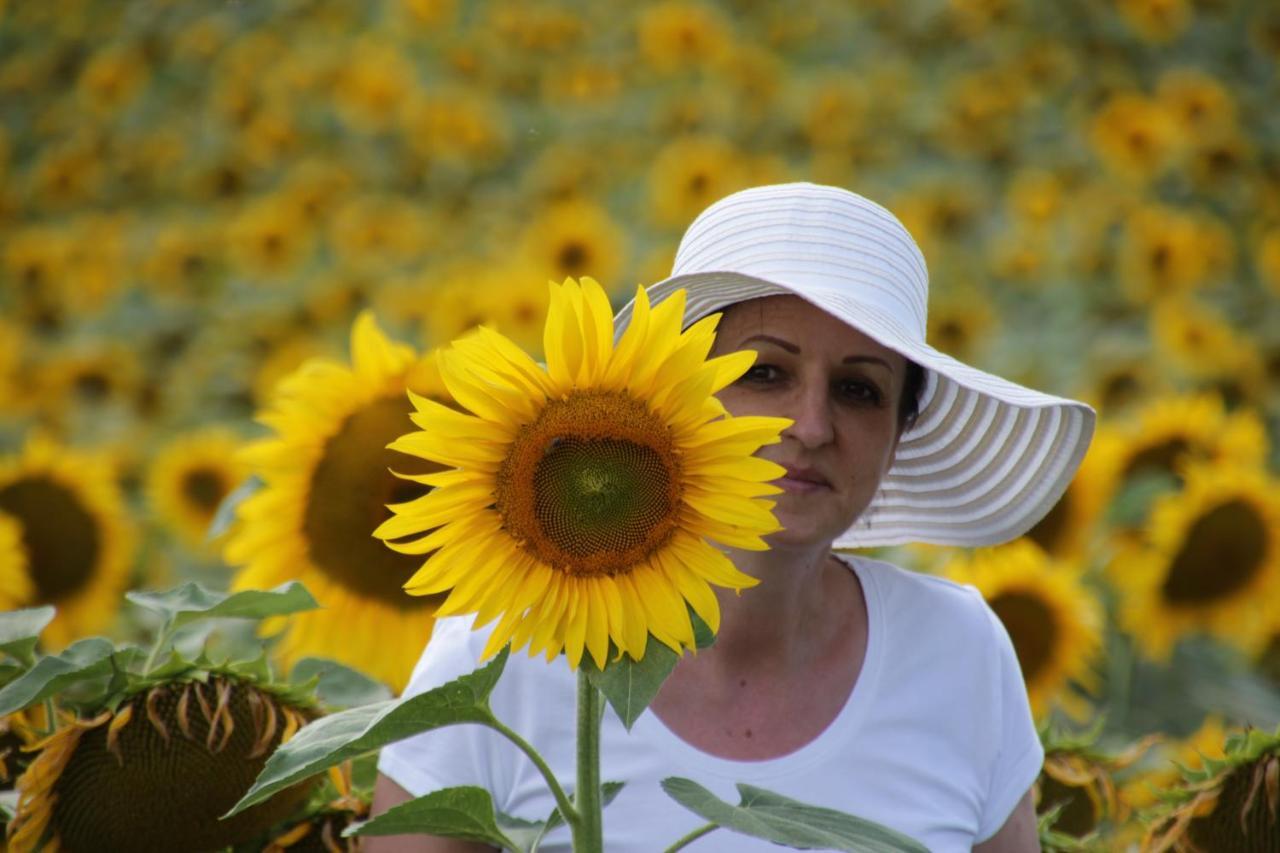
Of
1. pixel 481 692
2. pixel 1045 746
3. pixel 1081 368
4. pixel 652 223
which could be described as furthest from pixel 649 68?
A: pixel 481 692

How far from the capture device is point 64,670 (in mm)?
1317

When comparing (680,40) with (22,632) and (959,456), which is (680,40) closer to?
(959,456)

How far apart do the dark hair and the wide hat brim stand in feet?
0.04

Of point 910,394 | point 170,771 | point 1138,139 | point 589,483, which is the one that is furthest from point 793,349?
point 1138,139

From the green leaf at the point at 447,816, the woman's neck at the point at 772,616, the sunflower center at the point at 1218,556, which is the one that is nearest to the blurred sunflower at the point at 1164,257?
the sunflower center at the point at 1218,556

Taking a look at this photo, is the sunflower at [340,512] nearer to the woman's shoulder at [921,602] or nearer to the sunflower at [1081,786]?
the woman's shoulder at [921,602]

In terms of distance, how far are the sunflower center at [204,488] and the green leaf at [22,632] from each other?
5.73ft

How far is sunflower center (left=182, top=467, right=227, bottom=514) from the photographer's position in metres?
3.20

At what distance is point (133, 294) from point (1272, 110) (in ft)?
12.1

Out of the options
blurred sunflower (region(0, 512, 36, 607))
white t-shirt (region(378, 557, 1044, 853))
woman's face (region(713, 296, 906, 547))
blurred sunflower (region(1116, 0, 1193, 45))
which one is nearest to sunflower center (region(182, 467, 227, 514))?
blurred sunflower (region(0, 512, 36, 607))

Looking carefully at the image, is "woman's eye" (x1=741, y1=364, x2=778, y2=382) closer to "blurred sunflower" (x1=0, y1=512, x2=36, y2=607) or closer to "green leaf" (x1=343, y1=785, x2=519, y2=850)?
"green leaf" (x1=343, y1=785, x2=519, y2=850)

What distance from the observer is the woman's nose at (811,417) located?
146 cm

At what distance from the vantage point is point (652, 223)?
4562mm

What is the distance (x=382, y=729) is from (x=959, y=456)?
91 centimetres
